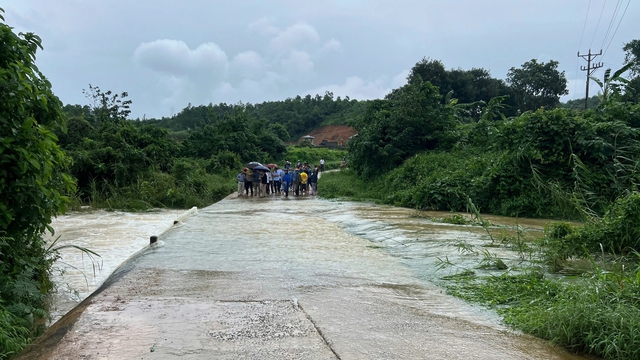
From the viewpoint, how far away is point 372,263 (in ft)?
26.0

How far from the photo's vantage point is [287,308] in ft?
17.4

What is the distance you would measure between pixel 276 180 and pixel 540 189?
44.4 feet

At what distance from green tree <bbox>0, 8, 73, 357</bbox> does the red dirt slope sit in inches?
2665

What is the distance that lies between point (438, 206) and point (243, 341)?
41.4ft

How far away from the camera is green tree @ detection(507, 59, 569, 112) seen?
44.4 meters

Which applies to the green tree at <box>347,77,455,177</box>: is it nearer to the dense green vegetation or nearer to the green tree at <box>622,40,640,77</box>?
the dense green vegetation

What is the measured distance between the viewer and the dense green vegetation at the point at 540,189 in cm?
435

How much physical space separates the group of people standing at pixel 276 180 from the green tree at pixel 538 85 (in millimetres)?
29100

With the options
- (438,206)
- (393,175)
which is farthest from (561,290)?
(393,175)

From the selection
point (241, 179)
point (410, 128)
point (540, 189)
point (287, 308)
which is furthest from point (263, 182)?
point (287, 308)

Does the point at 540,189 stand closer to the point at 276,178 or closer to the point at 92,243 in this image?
the point at 92,243

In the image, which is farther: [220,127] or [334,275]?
[220,127]

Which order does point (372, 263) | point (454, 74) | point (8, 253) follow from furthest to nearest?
point (454, 74) → point (372, 263) → point (8, 253)

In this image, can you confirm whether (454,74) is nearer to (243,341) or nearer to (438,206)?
(438,206)
